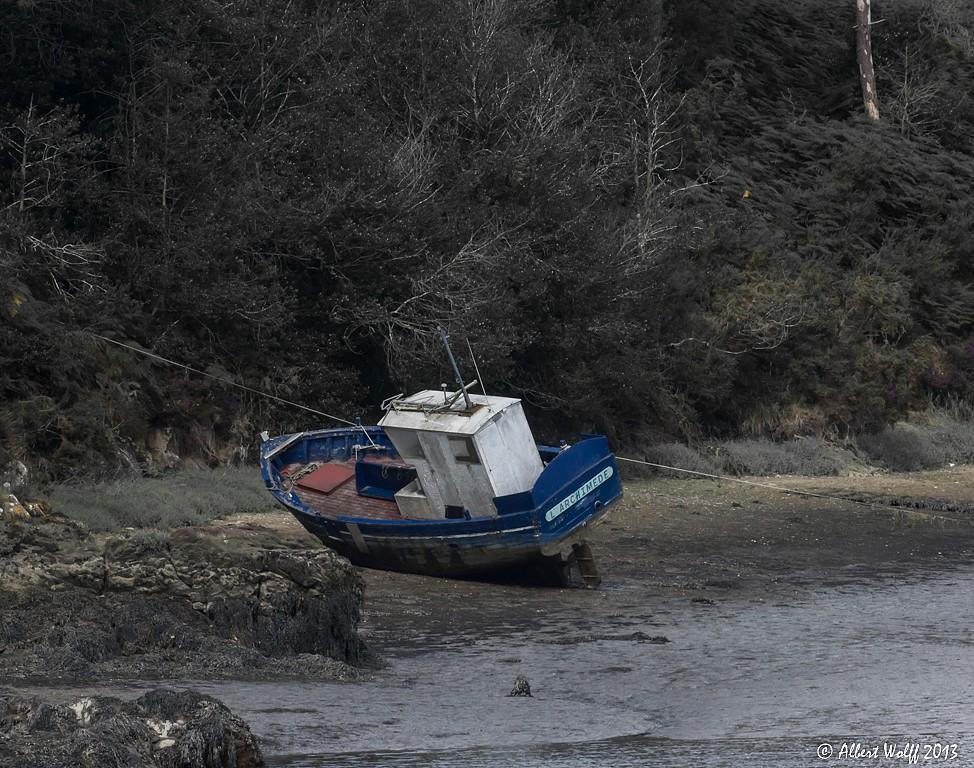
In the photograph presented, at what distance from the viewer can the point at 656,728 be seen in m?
11.3

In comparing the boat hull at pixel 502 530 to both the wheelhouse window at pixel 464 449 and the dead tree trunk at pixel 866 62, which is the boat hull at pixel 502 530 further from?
the dead tree trunk at pixel 866 62

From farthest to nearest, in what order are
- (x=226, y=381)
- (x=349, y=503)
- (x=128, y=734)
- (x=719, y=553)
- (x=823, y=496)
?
(x=823, y=496), (x=226, y=381), (x=719, y=553), (x=349, y=503), (x=128, y=734)

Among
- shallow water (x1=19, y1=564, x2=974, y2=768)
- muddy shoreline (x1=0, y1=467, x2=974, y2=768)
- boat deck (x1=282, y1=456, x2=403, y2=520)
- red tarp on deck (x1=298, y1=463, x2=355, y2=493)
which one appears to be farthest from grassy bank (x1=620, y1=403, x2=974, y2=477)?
shallow water (x1=19, y1=564, x2=974, y2=768)

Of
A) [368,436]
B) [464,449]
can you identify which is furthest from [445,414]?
[368,436]

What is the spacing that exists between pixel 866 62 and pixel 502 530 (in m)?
24.1

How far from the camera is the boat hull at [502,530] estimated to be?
16734 mm

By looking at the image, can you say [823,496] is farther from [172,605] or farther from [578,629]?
[172,605]

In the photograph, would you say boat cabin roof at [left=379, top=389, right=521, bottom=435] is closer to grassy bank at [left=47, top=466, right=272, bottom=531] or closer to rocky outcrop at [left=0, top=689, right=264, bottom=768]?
grassy bank at [left=47, top=466, right=272, bottom=531]

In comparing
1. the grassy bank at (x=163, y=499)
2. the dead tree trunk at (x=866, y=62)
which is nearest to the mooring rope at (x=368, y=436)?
the grassy bank at (x=163, y=499)

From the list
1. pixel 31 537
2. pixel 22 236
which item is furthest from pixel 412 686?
pixel 22 236

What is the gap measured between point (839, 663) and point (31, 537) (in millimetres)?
7339

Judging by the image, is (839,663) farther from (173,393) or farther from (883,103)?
(883,103)

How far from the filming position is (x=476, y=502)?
1742cm

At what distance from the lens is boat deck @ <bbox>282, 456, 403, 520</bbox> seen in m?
18.5
